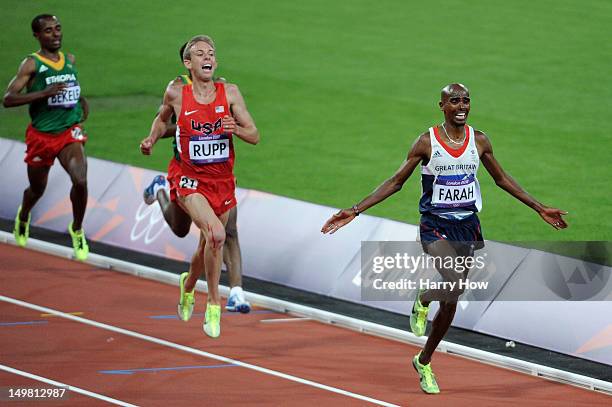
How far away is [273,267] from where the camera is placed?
533 inches

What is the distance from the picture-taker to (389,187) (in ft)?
32.2

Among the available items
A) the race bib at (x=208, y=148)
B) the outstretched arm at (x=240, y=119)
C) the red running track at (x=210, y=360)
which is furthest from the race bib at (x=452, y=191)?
the race bib at (x=208, y=148)

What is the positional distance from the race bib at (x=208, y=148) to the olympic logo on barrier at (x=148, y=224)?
3.87 meters

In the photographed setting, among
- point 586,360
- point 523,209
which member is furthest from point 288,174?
point 586,360

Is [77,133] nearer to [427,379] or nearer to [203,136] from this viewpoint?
[203,136]

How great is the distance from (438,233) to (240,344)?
2.50 m

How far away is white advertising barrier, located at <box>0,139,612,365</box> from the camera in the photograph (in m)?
11.3

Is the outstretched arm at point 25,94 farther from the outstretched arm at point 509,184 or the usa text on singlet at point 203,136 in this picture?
the outstretched arm at point 509,184

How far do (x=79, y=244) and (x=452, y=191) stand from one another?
543cm

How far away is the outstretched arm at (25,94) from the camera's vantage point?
12992 mm

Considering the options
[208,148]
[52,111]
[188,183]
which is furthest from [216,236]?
[52,111]

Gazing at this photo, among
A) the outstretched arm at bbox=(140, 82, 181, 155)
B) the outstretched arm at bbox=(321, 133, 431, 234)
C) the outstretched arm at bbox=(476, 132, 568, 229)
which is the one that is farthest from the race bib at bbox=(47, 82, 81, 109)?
the outstretched arm at bbox=(476, 132, 568, 229)

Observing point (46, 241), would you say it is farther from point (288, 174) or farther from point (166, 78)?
point (166, 78)

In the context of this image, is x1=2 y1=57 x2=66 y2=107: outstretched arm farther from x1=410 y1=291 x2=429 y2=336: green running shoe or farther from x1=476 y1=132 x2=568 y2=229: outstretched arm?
x1=476 y1=132 x2=568 y2=229: outstretched arm
